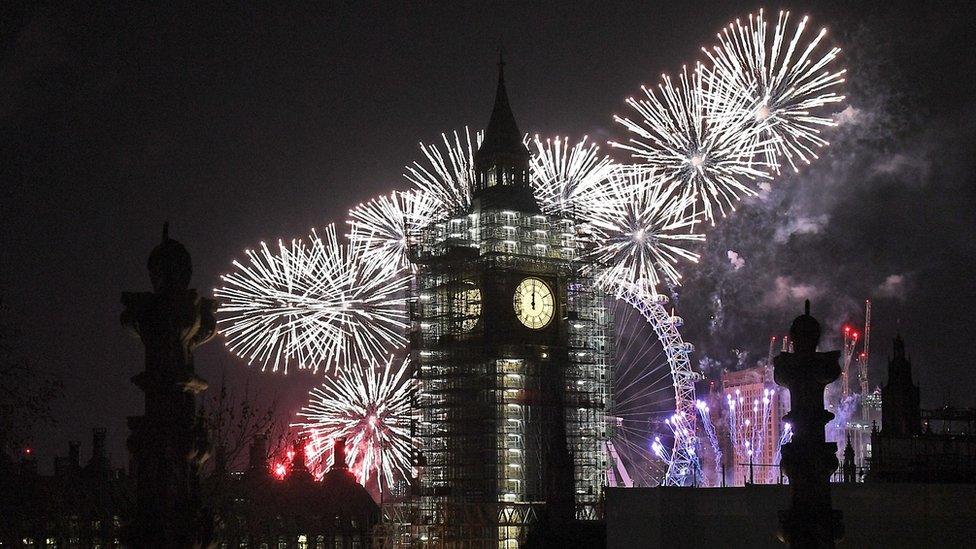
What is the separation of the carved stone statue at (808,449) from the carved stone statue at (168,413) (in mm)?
8393

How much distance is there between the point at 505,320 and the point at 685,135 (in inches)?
789

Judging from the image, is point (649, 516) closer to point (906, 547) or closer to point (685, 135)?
point (906, 547)

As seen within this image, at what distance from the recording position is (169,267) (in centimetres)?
1431

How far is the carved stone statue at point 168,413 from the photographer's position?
13.7 metres

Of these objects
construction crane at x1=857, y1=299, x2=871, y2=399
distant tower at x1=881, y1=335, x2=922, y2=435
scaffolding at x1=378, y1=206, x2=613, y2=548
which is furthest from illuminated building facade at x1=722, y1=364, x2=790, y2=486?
distant tower at x1=881, y1=335, x2=922, y2=435

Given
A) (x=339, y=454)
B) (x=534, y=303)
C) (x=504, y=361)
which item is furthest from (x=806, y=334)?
(x=339, y=454)

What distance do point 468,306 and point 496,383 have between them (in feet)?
21.3

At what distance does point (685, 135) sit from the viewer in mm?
81625

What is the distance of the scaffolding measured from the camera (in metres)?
90.9

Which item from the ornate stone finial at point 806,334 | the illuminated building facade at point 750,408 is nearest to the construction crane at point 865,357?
the illuminated building facade at point 750,408

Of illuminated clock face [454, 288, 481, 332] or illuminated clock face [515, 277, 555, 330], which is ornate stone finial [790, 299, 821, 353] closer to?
illuminated clock face [454, 288, 481, 332]

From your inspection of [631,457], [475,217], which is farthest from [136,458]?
[631,457]

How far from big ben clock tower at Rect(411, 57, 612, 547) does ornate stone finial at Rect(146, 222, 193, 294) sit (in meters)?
74.5

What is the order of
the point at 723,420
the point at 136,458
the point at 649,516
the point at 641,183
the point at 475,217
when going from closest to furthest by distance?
1. the point at 136,458
2. the point at 649,516
3. the point at 641,183
4. the point at 475,217
5. the point at 723,420
